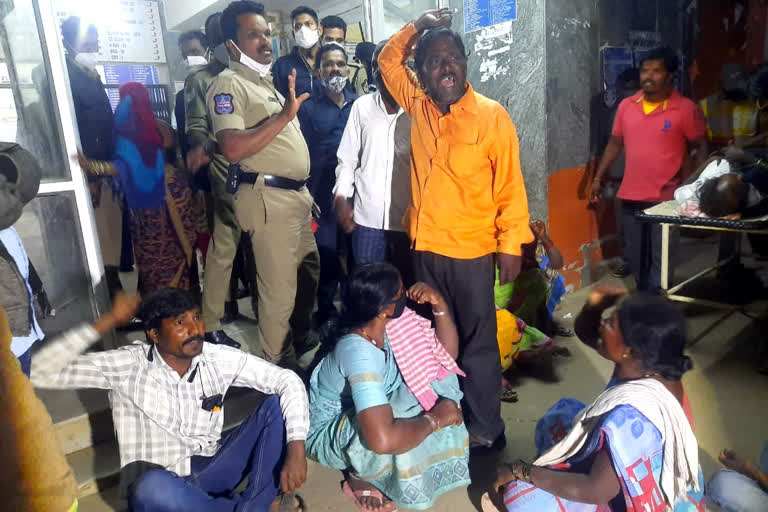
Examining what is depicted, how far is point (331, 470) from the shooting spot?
2.37m

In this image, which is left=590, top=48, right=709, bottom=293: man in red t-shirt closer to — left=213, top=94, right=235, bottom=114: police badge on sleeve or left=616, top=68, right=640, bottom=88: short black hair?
left=616, top=68, right=640, bottom=88: short black hair

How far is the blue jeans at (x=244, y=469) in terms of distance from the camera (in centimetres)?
188

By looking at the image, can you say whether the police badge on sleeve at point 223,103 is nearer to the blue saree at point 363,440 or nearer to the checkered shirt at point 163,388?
the checkered shirt at point 163,388

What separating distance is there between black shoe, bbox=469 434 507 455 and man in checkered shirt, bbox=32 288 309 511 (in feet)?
2.69

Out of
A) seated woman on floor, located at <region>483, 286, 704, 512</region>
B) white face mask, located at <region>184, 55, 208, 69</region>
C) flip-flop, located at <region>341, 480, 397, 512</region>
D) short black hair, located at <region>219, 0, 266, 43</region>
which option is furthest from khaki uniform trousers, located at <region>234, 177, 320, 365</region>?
white face mask, located at <region>184, 55, 208, 69</region>

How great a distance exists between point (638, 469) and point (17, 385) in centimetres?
156

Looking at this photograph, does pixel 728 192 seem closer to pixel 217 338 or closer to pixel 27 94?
pixel 217 338

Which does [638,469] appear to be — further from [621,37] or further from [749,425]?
[621,37]

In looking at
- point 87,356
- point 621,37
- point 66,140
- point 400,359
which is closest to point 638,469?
point 400,359

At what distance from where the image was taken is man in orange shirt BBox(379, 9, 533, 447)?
2.20 m

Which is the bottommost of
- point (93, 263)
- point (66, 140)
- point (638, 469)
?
point (638, 469)

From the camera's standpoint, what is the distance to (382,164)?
272cm

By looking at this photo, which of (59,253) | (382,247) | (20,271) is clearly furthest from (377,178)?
(59,253)

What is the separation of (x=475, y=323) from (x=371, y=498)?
0.80 meters
